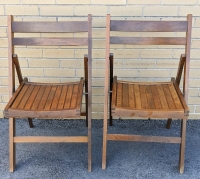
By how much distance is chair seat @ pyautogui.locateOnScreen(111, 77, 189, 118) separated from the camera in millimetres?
2139

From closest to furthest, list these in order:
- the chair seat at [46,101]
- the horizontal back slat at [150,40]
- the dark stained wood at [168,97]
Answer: the chair seat at [46,101] → the dark stained wood at [168,97] → the horizontal back slat at [150,40]

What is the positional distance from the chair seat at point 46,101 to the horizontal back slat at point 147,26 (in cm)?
55

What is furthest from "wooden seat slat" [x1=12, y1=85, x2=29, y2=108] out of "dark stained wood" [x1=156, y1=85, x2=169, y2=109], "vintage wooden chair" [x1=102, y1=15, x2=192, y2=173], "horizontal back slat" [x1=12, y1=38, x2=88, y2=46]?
"dark stained wood" [x1=156, y1=85, x2=169, y2=109]

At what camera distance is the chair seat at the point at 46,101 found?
6.97 ft

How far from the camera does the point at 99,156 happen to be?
2555 mm

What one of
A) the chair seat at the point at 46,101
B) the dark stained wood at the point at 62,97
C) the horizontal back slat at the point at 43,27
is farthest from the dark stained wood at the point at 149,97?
the horizontal back slat at the point at 43,27

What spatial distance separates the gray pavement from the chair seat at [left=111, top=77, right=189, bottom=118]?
496 millimetres

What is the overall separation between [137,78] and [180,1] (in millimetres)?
749

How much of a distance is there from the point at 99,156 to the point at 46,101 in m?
0.64

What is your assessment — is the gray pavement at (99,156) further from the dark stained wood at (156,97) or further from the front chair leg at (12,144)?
the dark stained wood at (156,97)

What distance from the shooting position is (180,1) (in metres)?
2.67

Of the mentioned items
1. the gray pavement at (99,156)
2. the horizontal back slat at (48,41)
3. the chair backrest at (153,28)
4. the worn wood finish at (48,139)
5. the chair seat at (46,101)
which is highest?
the chair backrest at (153,28)

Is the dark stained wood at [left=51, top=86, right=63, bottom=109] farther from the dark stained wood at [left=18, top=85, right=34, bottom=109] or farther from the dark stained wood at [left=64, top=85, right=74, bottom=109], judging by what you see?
the dark stained wood at [left=18, top=85, right=34, bottom=109]

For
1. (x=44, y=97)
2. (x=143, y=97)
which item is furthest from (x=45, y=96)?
(x=143, y=97)
